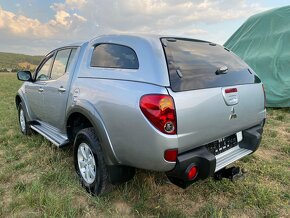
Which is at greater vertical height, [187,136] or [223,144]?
[187,136]

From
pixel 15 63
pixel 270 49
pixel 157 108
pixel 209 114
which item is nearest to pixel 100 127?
pixel 157 108

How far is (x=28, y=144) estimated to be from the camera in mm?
5035

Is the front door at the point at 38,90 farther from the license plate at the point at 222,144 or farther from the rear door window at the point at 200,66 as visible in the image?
the license plate at the point at 222,144

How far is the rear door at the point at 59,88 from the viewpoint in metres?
3.66

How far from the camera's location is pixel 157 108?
7.76 feet

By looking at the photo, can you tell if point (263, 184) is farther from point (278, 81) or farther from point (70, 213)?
point (278, 81)

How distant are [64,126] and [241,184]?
2293mm

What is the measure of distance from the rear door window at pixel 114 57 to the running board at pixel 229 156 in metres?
1.21

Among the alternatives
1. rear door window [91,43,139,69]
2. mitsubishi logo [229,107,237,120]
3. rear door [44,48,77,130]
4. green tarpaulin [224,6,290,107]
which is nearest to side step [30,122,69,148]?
rear door [44,48,77,130]

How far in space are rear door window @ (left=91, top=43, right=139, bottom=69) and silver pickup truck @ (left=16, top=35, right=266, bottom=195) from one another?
0.01 m

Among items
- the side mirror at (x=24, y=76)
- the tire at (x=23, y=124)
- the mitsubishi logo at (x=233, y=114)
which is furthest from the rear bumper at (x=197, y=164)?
the tire at (x=23, y=124)

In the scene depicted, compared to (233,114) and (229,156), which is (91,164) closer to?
(229,156)

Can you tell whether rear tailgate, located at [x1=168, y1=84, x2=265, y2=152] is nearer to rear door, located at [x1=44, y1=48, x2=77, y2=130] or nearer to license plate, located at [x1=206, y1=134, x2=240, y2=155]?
license plate, located at [x1=206, y1=134, x2=240, y2=155]

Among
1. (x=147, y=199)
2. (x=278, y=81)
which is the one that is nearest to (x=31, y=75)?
(x=147, y=199)
